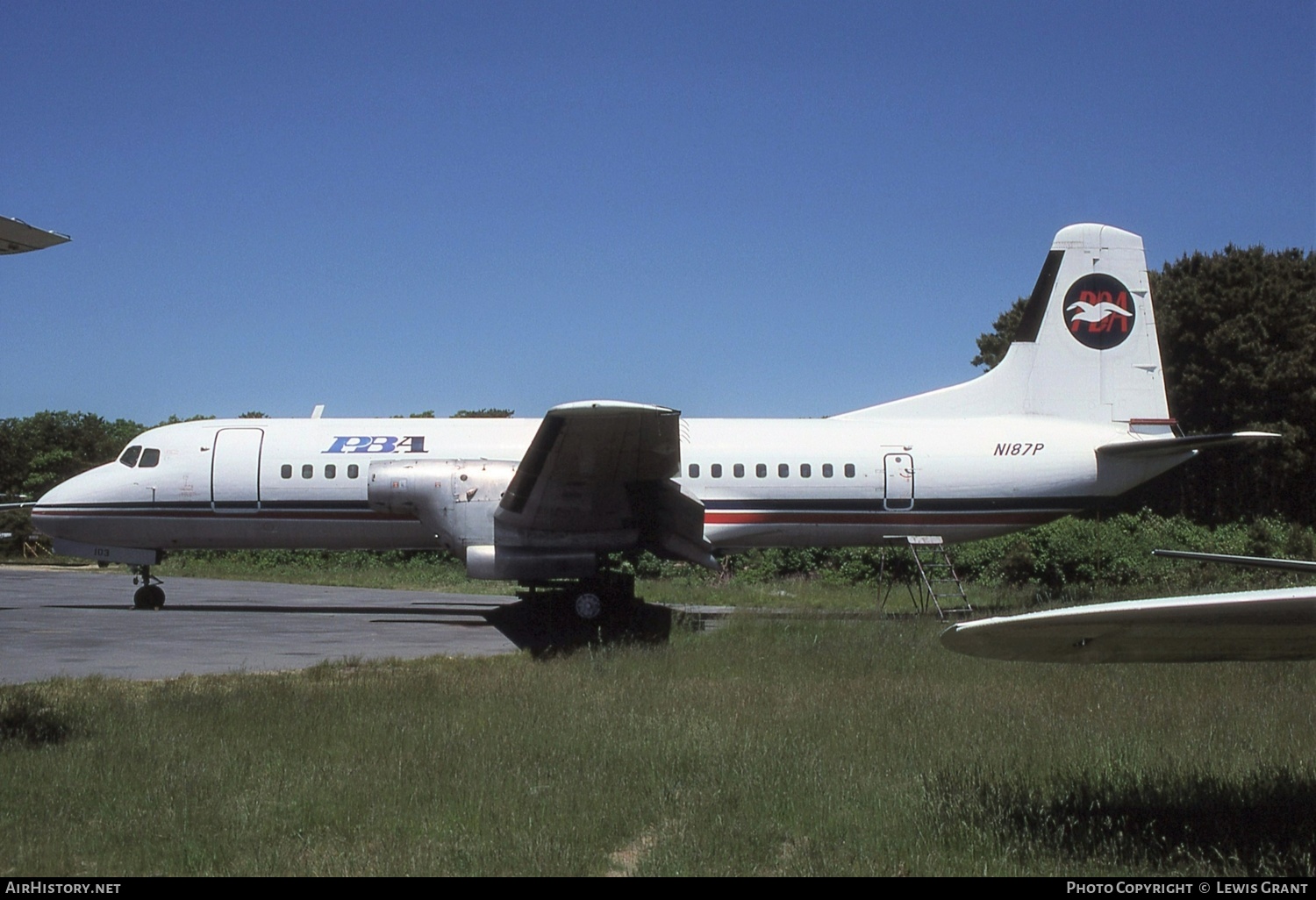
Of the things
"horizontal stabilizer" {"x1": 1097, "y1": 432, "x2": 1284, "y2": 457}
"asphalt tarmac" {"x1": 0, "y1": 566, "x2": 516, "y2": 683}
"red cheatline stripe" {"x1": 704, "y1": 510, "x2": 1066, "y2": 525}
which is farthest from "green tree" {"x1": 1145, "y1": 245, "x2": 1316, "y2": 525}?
"asphalt tarmac" {"x1": 0, "y1": 566, "x2": 516, "y2": 683}

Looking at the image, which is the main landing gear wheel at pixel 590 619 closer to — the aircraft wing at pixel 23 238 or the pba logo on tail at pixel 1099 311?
the aircraft wing at pixel 23 238

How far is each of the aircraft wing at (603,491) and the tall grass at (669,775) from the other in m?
3.49

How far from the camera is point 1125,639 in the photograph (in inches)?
158

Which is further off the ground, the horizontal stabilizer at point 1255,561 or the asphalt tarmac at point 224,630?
the horizontal stabilizer at point 1255,561

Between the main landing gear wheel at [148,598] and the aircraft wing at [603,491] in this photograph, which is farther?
the main landing gear wheel at [148,598]

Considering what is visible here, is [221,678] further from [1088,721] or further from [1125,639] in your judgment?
[1125,639]

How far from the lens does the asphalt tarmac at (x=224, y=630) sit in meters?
11.3

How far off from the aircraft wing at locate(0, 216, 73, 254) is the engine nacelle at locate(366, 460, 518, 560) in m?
7.90

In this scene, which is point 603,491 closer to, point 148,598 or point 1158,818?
point 148,598

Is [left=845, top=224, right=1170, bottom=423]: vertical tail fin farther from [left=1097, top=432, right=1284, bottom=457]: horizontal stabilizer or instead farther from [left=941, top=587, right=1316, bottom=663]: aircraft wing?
[left=941, top=587, right=1316, bottom=663]: aircraft wing

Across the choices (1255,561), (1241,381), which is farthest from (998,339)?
(1255,561)

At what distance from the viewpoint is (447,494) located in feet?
48.1

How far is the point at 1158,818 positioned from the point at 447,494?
11021 millimetres

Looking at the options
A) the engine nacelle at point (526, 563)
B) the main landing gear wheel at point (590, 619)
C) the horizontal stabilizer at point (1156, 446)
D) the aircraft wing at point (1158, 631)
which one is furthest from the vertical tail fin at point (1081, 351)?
the aircraft wing at point (1158, 631)
